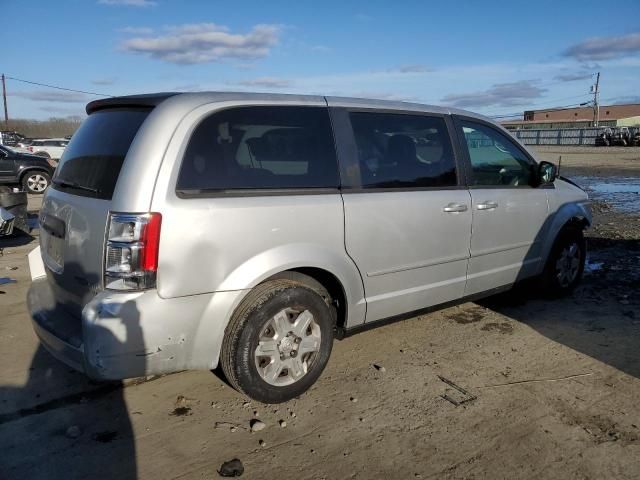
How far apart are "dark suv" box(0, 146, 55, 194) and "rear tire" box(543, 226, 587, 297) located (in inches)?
530

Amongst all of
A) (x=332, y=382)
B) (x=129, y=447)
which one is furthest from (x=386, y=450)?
(x=129, y=447)

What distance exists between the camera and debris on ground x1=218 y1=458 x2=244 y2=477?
8.52 feet

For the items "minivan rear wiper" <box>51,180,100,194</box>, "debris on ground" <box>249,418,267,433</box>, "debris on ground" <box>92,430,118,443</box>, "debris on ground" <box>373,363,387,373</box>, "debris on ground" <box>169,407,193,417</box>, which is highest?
"minivan rear wiper" <box>51,180,100,194</box>

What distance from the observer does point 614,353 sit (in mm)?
4004

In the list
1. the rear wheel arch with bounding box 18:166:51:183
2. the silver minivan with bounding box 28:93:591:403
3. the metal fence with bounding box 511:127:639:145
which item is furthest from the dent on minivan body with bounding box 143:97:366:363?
the metal fence with bounding box 511:127:639:145

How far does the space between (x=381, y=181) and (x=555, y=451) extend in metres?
1.93

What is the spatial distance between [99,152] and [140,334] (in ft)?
3.79

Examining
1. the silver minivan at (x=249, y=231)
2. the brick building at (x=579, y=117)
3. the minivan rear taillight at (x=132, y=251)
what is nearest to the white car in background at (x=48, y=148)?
the silver minivan at (x=249, y=231)

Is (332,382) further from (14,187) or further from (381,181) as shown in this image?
(14,187)

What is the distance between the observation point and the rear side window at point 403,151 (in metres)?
3.60

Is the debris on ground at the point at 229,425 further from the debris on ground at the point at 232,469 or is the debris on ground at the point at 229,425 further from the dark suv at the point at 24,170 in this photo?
the dark suv at the point at 24,170

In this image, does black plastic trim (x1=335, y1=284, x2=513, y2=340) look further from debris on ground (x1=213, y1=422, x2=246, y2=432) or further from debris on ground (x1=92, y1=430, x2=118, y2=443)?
debris on ground (x1=92, y1=430, x2=118, y2=443)

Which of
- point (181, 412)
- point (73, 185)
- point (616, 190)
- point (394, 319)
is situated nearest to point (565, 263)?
point (394, 319)

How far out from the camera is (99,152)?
3.11 m
